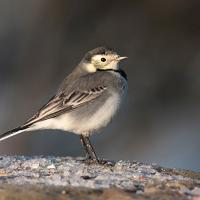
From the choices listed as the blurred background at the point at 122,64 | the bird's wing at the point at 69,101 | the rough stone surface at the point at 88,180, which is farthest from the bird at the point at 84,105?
the blurred background at the point at 122,64

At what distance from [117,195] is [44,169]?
1.48 metres

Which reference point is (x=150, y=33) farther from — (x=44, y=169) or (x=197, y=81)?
(x=44, y=169)

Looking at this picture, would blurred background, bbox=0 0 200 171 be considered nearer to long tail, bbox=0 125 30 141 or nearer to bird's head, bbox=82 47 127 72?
bird's head, bbox=82 47 127 72

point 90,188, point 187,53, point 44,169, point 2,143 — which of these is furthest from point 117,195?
point 187,53

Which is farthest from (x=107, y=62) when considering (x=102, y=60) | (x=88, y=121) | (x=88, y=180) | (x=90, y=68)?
(x=88, y=180)

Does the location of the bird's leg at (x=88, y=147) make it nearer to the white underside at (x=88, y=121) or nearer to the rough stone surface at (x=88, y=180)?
the white underside at (x=88, y=121)

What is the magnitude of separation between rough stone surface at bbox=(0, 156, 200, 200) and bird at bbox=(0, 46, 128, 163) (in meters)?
0.69

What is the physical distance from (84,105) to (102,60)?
0.85 meters

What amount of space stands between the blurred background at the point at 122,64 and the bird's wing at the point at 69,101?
33.2ft

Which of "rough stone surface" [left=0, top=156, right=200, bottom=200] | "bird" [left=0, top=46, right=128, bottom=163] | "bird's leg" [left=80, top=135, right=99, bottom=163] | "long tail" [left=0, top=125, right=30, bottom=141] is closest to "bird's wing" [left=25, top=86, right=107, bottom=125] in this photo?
"bird" [left=0, top=46, right=128, bottom=163]

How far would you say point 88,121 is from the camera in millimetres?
10688

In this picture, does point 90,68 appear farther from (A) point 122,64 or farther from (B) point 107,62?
(A) point 122,64

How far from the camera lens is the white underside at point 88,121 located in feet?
34.9

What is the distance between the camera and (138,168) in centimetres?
963
